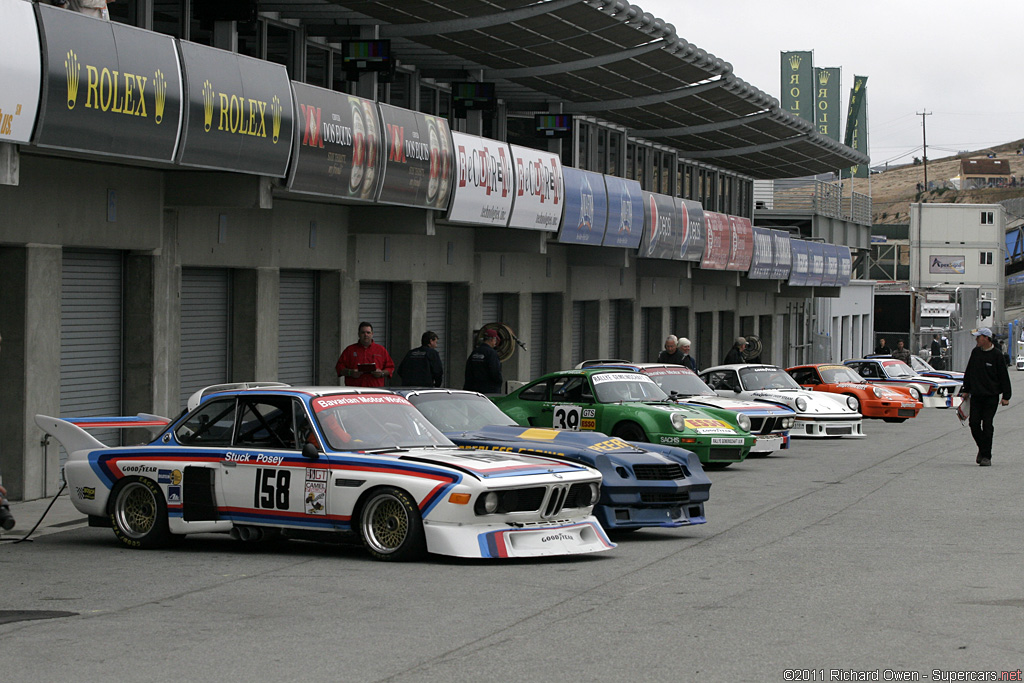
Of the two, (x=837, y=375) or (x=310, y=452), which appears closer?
(x=310, y=452)

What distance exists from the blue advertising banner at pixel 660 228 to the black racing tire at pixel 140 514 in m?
20.7

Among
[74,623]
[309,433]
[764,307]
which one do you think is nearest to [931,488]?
[309,433]

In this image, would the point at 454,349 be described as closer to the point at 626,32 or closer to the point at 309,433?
the point at 626,32

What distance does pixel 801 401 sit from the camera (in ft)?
79.9

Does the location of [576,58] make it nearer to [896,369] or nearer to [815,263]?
[896,369]

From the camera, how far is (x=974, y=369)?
1809cm

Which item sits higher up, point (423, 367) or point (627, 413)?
point (423, 367)

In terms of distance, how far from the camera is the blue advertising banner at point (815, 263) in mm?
47981

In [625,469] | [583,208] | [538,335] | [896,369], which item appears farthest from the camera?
[896,369]

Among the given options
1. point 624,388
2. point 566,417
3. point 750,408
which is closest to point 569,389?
point 566,417

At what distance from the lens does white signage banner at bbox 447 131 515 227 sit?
69.6ft

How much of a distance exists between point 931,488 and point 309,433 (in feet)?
26.9

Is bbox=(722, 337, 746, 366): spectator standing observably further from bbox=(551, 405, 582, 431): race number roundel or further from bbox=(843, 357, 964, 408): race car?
bbox=(551, 405, 582, 431): race number roundel

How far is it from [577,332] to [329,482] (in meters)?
23.5
